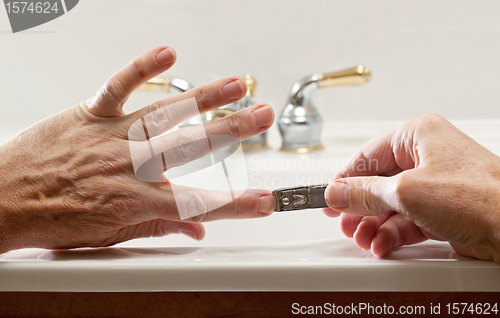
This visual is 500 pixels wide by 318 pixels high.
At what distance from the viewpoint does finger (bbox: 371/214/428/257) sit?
1.18 ft

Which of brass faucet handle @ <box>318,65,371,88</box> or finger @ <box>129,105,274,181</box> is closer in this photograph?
finger @ <box>129,105,274,181</box>

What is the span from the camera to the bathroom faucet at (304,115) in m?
0.70

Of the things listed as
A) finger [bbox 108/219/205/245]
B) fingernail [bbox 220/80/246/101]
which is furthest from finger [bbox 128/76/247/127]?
finger [bbox 108/219/205/245]

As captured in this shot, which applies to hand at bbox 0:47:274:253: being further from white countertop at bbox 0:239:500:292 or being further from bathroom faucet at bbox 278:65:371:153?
bathroom faucet at bbox 278:65:371:153

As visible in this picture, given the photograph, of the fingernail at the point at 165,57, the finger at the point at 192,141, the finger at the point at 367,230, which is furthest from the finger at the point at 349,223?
the fingernail at the point at 165,57

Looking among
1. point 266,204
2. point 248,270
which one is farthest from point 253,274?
point 266,204

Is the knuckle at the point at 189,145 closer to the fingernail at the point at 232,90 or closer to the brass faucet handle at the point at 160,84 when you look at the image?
the fingernail at the point at 232,90

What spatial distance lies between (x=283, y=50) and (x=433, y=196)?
0.53 meters

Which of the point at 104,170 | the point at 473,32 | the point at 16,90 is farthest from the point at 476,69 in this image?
the point at 16,90

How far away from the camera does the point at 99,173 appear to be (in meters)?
0.40

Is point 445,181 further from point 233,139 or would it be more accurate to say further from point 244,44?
point 244,44

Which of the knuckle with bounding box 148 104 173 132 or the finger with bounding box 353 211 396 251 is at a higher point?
the knuckle with bounding box 148 104 173 132

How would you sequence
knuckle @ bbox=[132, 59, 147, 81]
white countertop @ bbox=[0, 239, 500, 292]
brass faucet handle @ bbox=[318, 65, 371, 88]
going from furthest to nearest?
1. brass faucet handle @ bbox=[318, 65, 371, 88]
2. knuckle @ bbox=[132, 59, 147, 81]
3. white countertop @ bbox=[0, 239, 500, 292]

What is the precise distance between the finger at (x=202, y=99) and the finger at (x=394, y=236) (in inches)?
6.9
